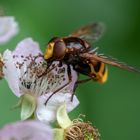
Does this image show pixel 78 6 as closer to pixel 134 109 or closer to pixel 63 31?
pixel 63 31

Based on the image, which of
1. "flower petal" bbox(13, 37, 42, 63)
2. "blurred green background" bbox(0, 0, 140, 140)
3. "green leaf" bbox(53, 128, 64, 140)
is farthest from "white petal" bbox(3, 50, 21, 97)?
"blurred green background" bbox(0, 0, 140, 140)

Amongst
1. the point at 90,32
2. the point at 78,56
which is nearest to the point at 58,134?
the point at 78,56

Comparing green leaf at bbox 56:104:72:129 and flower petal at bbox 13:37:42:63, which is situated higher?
flower petal at bbox 13:37:42:63

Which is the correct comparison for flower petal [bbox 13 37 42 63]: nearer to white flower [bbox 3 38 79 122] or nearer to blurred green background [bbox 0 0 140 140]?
white flower [bbox 3 38 79 122]

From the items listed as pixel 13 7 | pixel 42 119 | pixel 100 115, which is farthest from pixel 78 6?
pixel 42 119

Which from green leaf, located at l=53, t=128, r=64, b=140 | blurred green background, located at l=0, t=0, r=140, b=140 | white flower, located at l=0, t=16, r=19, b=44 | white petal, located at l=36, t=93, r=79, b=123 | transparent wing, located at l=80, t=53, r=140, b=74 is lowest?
blurred green background, located at l=0, t=0, r=140, b=140

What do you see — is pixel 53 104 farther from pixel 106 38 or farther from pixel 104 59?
pixel 106 38

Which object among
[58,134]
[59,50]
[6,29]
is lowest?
[58,134]
